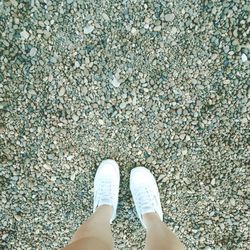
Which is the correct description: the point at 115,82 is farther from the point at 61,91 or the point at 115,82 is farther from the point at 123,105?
the point at 61,91

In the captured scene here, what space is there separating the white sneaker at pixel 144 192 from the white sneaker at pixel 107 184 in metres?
0.09

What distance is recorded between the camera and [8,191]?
224 centimetres

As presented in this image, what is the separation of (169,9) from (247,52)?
1.52 feet

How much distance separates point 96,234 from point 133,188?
1.61 feet

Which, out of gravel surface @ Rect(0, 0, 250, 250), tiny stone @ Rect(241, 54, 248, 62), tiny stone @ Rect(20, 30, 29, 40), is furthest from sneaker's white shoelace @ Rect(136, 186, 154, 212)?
tiny stone @ Rect(20, 30, 29, 40)

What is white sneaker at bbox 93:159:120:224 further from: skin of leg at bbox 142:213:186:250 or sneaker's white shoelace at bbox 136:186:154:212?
skin of leg at bbox 142:213:186:250

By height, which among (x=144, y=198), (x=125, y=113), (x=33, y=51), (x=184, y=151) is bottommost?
(x=144, y=198)

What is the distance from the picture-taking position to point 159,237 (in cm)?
176

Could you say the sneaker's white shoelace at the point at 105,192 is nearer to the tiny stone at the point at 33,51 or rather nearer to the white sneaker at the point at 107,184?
the white sneaker at the point at 107,184

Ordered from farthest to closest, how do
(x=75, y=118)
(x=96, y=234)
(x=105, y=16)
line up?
(x=75, y=118) < (x=105, y=16) < (x=96, y=234)

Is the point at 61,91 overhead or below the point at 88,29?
below

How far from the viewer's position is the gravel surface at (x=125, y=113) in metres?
2.04

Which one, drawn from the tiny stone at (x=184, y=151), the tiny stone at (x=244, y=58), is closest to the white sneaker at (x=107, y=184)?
the tiny stone at (x=184, y=151)

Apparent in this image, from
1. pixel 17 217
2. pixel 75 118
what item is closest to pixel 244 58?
pixel 75 118
